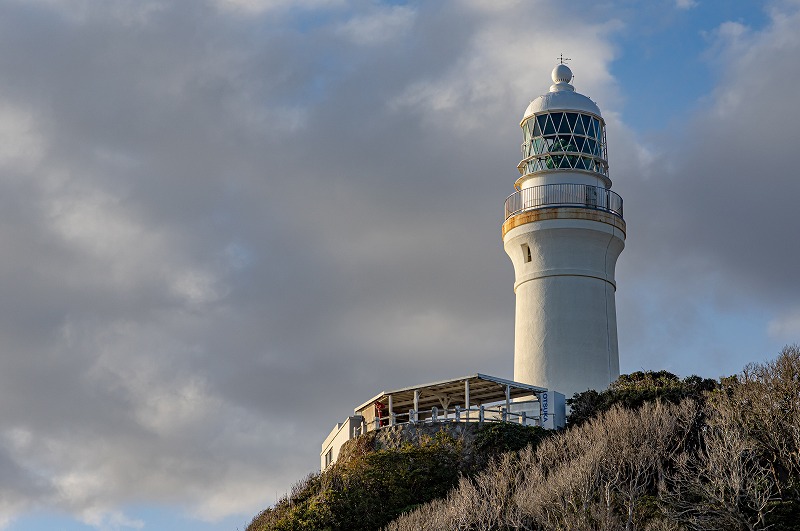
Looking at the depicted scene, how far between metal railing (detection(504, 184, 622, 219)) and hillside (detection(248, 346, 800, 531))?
25.7 ft

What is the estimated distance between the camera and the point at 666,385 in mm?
43188

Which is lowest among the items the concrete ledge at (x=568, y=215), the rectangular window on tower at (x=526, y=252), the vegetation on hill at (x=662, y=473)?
the vegetation on hill at (x=662, y=473)

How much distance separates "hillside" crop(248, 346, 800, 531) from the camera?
33.6 metres

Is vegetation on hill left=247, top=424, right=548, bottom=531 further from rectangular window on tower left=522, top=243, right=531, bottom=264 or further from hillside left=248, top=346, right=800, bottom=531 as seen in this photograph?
rectangular window on tower left=522, top=243, right=531, bottom=264

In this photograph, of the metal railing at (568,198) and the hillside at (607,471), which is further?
the metal railing at (568,198)

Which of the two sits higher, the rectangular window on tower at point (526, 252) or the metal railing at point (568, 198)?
the metal railing at point (568, 198)

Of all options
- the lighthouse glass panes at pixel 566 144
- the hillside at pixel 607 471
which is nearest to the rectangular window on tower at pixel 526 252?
the lighthouse glass panes at pixel 566 144

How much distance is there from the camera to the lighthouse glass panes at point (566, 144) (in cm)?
5034

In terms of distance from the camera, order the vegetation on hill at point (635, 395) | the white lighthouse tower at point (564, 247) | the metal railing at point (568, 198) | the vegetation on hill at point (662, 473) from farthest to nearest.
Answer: the metal railing at point (568, 198) → the white lighthouse tower at point (564, 247) → the vegetation on hill at point (635, 395) → the vegetation on hill at point (662, 473)

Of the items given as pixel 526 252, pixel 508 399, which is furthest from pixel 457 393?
pixel 526 252

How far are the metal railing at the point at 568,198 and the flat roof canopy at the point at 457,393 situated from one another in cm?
699

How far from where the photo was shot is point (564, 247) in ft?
159

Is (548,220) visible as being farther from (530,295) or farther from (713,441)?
(713,441)

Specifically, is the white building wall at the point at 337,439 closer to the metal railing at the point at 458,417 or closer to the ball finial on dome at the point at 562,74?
the metal railing at the point at 458,417
